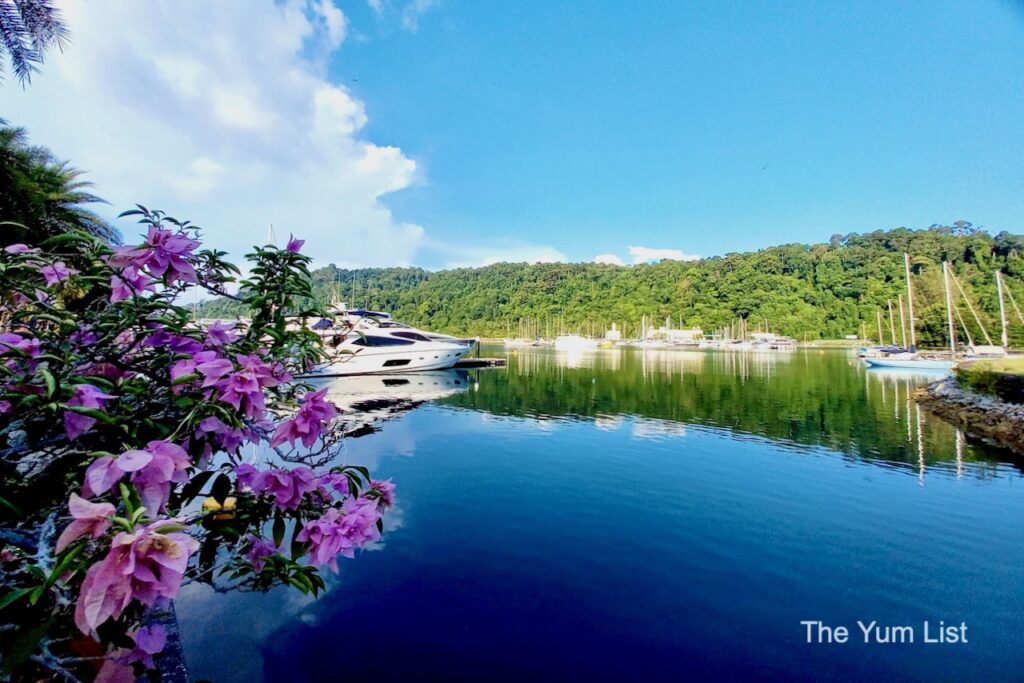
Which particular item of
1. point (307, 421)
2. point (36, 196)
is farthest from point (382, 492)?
point (36, 196)

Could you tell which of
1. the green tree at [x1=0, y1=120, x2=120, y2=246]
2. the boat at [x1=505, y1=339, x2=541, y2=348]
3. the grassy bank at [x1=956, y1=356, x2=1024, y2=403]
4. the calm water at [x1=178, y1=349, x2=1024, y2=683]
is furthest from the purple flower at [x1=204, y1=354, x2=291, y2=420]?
the boat at [x1=505, y1=339, x2=541, y2=348]

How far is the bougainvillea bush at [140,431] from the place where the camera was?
1064 mm

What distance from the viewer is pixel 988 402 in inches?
541

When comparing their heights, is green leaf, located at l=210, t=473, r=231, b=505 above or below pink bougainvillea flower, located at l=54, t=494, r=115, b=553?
below

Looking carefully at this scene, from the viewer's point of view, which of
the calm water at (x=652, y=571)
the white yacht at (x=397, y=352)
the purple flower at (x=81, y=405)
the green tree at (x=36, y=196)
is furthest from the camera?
the white yacht at (x=397, y=352)

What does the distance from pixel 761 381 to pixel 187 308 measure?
1086 inches

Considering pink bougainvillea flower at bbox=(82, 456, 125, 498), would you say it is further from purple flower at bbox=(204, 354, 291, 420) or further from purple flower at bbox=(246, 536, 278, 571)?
purple flower at bbox=(246, 536, 278, 571)

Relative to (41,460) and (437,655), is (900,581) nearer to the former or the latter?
(437,655)

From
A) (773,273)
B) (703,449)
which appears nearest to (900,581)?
(703,449)

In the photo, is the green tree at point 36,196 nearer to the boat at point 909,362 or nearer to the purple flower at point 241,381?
the purple flower at point 241,381

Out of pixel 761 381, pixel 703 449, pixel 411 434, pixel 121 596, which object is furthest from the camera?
pixel 761 381

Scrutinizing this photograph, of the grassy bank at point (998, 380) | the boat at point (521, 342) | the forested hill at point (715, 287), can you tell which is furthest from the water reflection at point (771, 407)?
the boat at point (521, 342)

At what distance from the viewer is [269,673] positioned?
3.41 meters

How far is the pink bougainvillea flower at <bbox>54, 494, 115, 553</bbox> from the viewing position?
881mm
